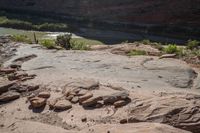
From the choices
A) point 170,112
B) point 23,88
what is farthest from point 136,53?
point 170,112

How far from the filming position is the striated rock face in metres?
32.5

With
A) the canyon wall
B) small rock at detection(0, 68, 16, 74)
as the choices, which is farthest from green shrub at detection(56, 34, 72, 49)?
the canyon wall

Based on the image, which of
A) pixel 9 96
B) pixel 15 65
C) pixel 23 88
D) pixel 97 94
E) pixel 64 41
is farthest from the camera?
pixel 64 41

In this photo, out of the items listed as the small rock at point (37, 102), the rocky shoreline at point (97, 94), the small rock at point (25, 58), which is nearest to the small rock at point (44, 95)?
the rocky shoreline at point (97, 94)

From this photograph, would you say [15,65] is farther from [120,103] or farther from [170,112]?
[170,112]

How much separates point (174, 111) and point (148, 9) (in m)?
26.8

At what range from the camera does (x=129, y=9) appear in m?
35.0

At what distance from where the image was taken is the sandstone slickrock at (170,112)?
773 centimetres

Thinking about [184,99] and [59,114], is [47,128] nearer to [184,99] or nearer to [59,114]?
[59,114]

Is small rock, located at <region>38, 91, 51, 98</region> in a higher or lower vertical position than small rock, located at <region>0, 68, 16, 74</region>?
higher

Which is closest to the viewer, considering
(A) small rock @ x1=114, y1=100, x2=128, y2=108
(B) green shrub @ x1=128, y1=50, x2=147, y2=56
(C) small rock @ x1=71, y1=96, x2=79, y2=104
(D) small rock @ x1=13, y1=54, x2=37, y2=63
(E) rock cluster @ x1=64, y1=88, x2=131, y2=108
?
(A) small rock @ x1=114, y1=100, x2=128, y2=108

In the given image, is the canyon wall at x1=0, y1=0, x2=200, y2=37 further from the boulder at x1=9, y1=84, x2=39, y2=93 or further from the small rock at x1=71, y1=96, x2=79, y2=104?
the small rock at x1=71, y1=96, x2=79, y2=104

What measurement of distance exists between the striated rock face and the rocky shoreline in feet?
60.8

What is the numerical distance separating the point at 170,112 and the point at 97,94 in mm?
2332
